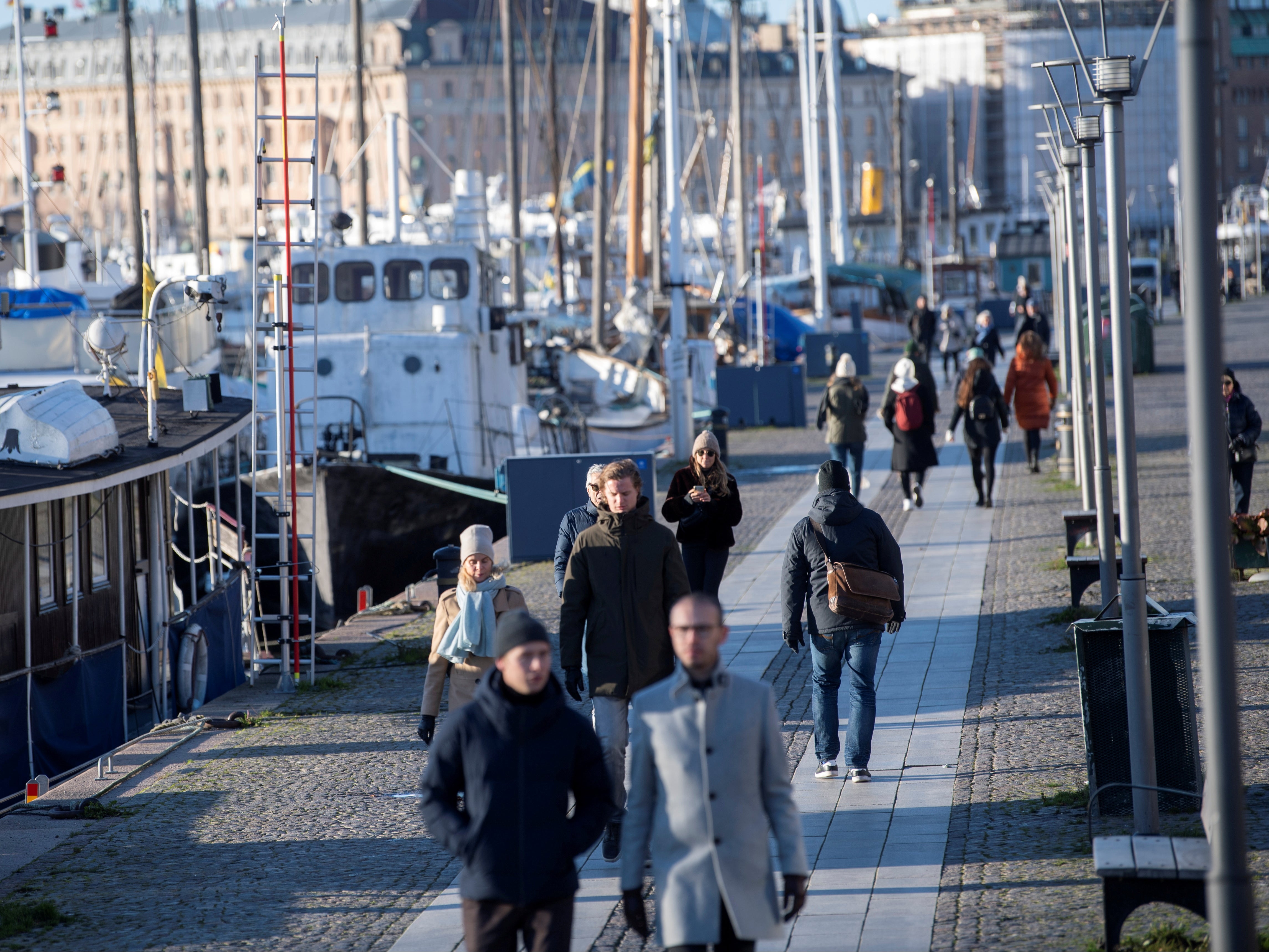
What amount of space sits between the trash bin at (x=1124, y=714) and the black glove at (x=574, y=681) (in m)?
2.33

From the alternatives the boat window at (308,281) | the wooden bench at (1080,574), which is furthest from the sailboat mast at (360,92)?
the wooden bench at (1080,574)

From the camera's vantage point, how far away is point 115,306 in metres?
34.6

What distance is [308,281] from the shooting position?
2438cm

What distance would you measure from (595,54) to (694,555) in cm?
10746

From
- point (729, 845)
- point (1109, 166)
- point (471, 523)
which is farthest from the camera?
point (471, 523)

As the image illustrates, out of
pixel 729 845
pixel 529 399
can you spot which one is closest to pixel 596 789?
pixel 729 845

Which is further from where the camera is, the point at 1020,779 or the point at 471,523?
the point at 471,523

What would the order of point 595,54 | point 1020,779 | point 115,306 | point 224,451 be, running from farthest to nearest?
1. point 595,54
2. point 115,306
3. point 224,451
4. point 1020,779

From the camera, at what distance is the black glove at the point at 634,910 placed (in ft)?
16.3

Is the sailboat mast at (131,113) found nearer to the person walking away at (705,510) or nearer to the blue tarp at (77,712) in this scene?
the blue tarp at (77,712)

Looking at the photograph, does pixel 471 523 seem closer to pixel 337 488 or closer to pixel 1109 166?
pixel 337 488

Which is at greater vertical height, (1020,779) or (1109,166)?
(1109,166)

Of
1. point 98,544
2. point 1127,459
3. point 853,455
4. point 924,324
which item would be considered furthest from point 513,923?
point 924,324

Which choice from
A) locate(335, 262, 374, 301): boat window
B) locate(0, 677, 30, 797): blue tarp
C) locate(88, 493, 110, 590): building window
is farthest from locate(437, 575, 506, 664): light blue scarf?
locate(335, 262, 374, 301): boat window
